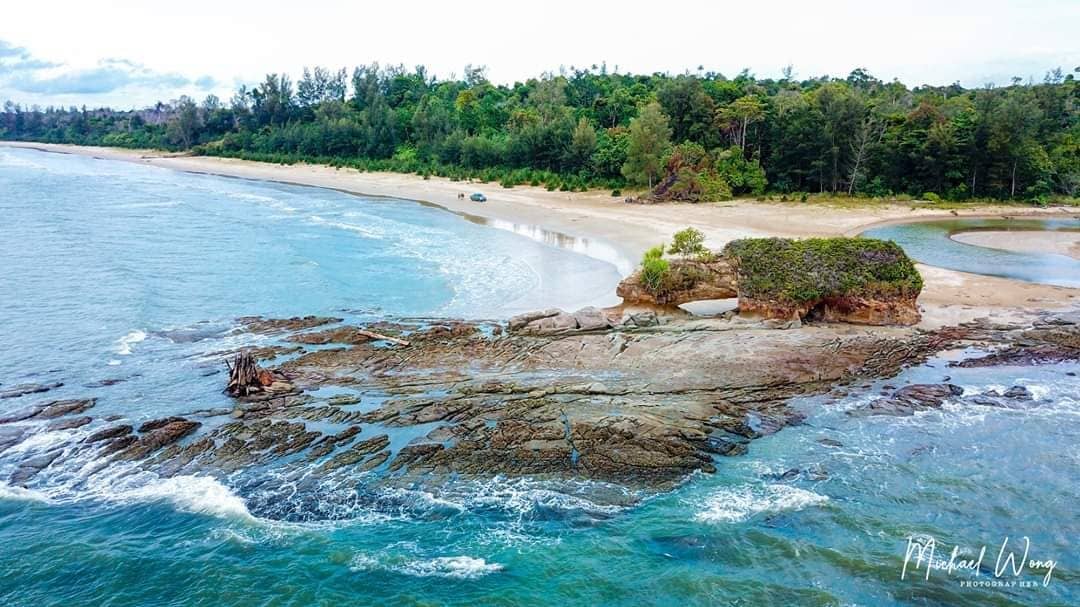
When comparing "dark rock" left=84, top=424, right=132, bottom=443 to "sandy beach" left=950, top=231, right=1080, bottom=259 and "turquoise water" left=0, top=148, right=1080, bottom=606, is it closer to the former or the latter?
"turquoise water" left=0, top=148, right=1080, bottom=606

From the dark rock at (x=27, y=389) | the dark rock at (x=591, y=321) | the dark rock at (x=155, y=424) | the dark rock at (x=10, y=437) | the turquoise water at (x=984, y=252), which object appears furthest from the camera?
the turquoise water at (x=984, y=252)

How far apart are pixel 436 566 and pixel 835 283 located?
18.2 m

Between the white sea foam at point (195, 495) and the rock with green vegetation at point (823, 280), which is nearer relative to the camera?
the white sea foam at point (195, 495)

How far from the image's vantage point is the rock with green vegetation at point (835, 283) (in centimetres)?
2453

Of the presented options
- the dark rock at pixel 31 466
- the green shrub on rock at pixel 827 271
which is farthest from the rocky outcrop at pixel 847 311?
the dark rock at pixel 31 466

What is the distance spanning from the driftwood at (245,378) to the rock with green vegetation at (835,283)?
16848 millimetres

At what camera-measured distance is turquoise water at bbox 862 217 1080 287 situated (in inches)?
1314

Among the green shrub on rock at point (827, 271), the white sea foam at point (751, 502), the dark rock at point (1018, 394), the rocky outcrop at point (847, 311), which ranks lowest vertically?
the white sea foam at point (751, 502)

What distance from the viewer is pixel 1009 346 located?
890 inches

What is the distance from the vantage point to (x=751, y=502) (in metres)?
14.4

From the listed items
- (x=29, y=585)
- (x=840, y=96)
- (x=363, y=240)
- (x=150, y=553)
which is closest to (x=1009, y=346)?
(x=150, y=553)

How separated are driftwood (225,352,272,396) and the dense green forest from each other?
42.0 m

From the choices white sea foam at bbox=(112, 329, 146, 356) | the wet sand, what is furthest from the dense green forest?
white sea foam at bbox=(112, 329, 146, 356)

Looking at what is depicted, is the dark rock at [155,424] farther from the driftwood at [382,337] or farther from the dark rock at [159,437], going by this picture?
the driftwood at [382,337]
